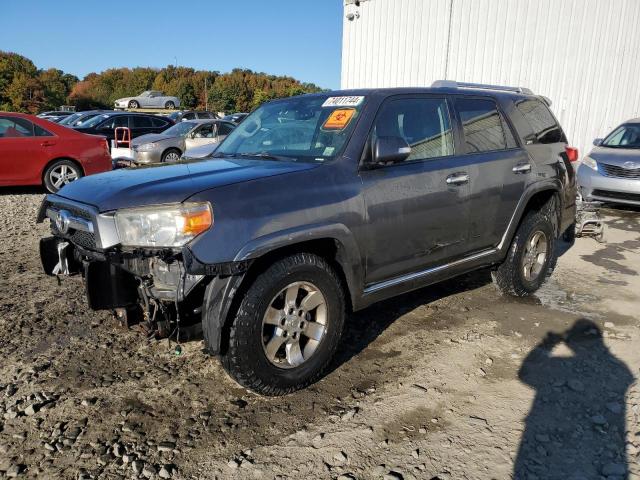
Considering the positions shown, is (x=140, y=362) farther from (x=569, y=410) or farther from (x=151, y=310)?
(x=569, y=410)

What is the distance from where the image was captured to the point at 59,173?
31.5 ft

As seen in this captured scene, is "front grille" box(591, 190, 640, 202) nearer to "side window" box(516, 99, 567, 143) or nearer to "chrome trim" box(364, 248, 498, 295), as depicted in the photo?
"side window" box(516, 99, 567, 143)

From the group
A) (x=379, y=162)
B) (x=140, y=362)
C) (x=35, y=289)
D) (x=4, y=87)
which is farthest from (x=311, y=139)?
(x=4, y=87)

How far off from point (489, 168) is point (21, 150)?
8.28 meters

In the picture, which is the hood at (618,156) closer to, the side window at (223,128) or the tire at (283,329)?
the tire at (283,329)

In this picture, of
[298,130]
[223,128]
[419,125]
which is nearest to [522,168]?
[419,125]

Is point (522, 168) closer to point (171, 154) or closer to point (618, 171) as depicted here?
point (618, 171)

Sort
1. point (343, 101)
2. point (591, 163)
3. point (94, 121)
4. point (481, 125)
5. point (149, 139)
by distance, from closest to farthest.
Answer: point (343, 101) < point (481, 125) < point (591, 163) < point (149, 139) < point (94, 121)

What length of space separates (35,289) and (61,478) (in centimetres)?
289

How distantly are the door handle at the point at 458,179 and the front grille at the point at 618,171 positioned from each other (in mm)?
6799

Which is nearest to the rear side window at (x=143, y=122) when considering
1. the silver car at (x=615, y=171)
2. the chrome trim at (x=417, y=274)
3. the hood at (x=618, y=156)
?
the silver car at (x=615, y=171)

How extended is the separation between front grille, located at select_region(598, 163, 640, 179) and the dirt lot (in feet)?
17.8

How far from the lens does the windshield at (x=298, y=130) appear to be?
11.4 feet

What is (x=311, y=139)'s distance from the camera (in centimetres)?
363
